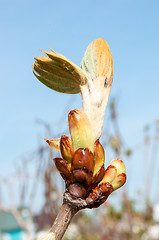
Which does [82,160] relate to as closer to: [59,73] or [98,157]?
[98,157]

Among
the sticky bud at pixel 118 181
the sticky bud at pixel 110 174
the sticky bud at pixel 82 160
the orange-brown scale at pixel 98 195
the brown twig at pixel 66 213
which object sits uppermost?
the sticky bud at pixel 82 160

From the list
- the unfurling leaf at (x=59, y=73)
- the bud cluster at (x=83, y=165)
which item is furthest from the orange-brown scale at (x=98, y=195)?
the unfurling leaf at (x=59, y=73)

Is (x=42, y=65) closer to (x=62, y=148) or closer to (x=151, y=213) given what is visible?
(x=62, y=148)

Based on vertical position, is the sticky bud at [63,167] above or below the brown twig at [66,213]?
above

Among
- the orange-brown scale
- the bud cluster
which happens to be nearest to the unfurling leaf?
the bud cluster

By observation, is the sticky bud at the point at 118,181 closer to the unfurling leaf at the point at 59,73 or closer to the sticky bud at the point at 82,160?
the sticky bud at the point at 82,160

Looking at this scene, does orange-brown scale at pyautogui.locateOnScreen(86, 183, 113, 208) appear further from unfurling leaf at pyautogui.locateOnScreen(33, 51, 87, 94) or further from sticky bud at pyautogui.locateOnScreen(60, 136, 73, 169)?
unfurling leaf at pyautogui.locateOnScreen(33, 51, 87, 94)

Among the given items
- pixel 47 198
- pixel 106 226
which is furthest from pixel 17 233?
pixel 47 198
